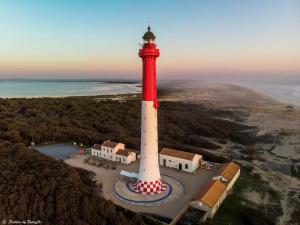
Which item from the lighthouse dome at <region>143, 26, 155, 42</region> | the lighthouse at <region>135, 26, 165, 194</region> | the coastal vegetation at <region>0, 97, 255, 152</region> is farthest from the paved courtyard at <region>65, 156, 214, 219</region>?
the lighthouse dome at <region>143, 26, 155, 42</region>

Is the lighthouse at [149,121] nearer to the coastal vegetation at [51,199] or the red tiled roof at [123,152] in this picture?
the coastal vegetation at [51,199]

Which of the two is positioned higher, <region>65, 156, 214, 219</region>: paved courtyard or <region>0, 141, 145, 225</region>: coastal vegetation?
<region>0, 141, 145, 225</region>: coastal vegetation

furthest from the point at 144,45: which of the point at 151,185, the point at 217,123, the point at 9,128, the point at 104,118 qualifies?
the point at 217,123

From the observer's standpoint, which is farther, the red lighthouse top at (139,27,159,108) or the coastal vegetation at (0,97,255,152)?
the coastal vegetation at (0,97,255,152)

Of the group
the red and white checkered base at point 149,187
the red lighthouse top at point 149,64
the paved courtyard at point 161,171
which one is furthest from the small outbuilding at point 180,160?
the red lighthouse top at point 149,64

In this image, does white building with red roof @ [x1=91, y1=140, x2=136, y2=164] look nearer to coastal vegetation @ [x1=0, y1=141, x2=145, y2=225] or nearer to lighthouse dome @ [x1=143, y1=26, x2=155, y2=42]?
coastal vegetation @ [x1=0, y1=141, x2=145, y2=225]

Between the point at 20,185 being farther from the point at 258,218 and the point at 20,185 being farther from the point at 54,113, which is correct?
the point at 54,113

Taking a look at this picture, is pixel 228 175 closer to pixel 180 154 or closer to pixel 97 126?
pixel 180 154
